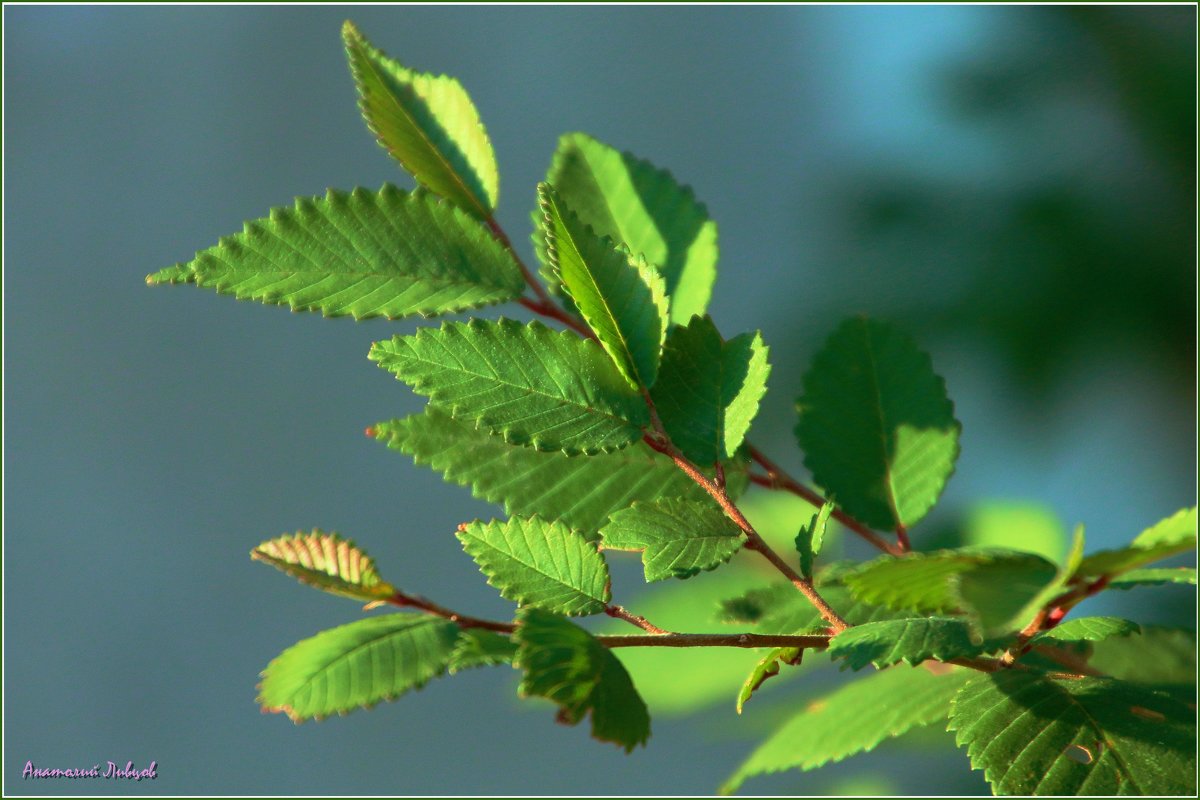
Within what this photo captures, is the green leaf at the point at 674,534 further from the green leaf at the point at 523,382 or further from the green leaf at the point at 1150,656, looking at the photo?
the green leaf at the point at 1150,656

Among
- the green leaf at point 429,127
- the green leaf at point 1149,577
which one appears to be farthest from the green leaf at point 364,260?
the green leaf at point 1149,577

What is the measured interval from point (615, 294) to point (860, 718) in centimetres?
21

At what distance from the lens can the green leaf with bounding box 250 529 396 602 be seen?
335mm

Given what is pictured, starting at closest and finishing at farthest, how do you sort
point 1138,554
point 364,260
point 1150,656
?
1. point 1138,554
2. point 364,260
3. point 1150,656

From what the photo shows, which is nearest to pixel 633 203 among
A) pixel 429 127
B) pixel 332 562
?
pixel 429 127

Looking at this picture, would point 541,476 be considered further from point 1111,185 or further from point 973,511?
point 1111,185

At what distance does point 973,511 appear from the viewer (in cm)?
69

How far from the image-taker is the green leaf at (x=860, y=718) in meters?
0.40

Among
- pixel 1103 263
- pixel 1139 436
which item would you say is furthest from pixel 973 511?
pixel 1139 436

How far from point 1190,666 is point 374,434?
400 millimetres

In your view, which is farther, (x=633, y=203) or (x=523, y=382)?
(x=633, y=203)

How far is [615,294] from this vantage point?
348mm

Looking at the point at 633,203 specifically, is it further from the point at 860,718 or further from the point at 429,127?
the point at 860,718

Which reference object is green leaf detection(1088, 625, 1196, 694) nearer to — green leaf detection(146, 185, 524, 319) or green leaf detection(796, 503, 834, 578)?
green leaf detection(796, 503, 834, 578)
